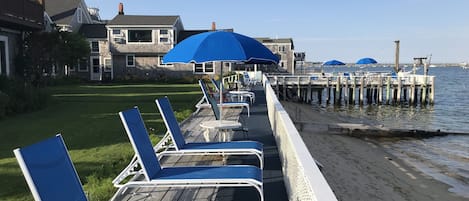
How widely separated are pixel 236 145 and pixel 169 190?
1.31 meters

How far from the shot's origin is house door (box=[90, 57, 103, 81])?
36.9m

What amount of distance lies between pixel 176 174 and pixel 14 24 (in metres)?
15.8

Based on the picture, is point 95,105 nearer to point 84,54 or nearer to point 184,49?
point 184,49

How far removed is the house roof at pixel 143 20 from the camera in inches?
1433

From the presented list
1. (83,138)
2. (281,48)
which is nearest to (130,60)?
(281,48)

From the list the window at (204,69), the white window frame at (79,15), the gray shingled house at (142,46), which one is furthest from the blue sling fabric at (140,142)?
the white window frame at (79,15)

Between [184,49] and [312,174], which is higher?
[184,49]

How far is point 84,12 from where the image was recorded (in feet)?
134

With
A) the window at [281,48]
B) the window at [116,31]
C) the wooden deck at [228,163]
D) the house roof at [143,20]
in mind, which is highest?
the house roof at [143,20]

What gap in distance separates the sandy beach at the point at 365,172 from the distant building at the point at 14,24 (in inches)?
480

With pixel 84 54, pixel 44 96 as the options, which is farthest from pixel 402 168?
pixel 84 54

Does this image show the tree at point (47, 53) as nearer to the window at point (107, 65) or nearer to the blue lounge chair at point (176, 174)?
the window at point (107, 65)

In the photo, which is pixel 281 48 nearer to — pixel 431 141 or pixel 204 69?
pixel 204 69

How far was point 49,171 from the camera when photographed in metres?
2.80
